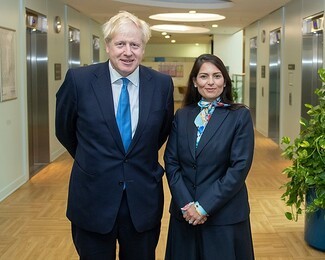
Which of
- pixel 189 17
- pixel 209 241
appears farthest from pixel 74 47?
pixel 209 241

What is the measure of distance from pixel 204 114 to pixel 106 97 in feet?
1.83

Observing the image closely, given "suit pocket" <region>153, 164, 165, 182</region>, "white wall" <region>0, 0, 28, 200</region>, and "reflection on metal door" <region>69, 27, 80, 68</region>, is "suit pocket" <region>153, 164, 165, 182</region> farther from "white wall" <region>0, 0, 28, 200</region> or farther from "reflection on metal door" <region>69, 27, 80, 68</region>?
"reflection on metal door" <region>69, 27, 80, 68</region>

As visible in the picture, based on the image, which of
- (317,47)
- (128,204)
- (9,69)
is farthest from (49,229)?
(317,47)

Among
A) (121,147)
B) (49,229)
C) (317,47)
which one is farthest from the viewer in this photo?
(317,47)

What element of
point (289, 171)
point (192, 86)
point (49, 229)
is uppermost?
point (192, 86)

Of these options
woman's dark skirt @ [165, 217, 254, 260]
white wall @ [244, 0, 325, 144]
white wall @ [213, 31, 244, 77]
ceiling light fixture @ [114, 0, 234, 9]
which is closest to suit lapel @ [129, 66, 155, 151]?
woman's dark skirt @ [165, 217, 254, 260]

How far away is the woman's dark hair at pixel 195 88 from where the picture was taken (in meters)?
2.40

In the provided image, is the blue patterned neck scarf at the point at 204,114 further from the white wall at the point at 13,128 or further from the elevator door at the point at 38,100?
the elevator door at the point at 38,100

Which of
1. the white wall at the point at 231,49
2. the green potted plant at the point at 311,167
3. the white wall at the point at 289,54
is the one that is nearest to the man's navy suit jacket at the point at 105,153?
the green potted plant at the point at 311,167

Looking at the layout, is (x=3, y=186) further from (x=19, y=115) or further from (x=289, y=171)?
(x=289, y=171)

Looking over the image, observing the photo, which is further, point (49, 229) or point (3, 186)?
point (3, 186)

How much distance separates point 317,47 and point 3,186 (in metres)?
5.19

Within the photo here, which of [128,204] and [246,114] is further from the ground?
[246,114]

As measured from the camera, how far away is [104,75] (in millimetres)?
2223
